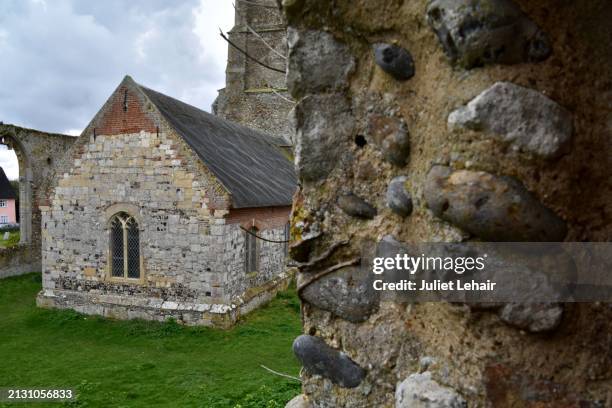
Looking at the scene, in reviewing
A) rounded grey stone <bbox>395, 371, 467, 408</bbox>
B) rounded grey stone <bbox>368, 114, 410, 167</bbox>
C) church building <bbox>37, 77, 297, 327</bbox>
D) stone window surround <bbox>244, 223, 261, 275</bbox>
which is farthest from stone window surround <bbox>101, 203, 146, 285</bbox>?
rounded grey stone <bbox>395, 371, 467, 408</bbox>

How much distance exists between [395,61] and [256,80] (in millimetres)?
27460

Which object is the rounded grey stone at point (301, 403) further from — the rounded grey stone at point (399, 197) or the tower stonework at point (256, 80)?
the tower stonework at point (256, 80)

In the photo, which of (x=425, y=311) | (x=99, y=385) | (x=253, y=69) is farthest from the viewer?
(x=253, y=69)

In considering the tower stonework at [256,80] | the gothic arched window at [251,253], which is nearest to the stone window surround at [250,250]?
the gothic arched window at [251,253]

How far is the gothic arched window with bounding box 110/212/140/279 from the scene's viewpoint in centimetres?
1244

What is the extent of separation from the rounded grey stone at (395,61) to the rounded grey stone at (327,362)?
46.4 inches

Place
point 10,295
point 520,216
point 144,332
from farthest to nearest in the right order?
point 10,295
point 144,332
point 520,216

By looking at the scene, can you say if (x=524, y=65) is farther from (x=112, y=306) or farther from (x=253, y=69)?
(x=253, y=69)

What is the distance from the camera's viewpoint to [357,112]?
2.02m

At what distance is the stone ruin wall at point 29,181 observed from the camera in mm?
17922

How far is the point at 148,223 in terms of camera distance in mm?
12125

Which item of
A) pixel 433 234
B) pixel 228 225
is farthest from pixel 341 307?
pixel 228 225

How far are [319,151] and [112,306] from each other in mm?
11803

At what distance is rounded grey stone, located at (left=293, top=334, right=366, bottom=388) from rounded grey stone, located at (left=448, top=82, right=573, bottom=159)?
109cm
